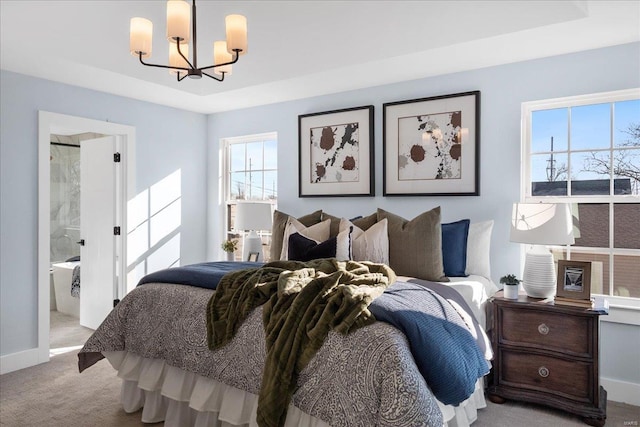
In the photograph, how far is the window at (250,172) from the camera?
16.4ft

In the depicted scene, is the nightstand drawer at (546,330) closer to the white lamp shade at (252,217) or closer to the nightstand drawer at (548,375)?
the nightstand drawer at (548,375)

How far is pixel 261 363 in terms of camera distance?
Answer: 2215 mm

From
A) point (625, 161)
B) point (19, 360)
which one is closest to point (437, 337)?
point (625, 161)

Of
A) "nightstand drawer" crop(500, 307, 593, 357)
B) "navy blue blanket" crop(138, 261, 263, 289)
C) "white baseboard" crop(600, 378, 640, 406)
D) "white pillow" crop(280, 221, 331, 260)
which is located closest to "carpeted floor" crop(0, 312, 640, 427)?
"white baseboard" crop(600, 378, 640, 406)

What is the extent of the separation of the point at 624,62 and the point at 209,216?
14.0ft

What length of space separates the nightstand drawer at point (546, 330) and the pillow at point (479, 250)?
0.48 m

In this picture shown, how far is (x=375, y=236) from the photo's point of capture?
3.32m

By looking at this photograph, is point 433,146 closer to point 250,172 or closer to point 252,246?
point 252,246

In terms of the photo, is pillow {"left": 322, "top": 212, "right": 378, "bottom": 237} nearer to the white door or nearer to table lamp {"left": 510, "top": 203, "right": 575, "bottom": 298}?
table lamp {"left": 510, "top": 203, "right": 575, "bottom": 298}

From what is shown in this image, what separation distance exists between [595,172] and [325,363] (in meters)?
2.54

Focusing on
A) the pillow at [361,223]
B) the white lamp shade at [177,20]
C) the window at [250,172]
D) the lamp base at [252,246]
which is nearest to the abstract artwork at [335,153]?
the window at [250,172]

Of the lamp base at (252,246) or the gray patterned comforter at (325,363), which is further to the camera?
the lamp base at (252,246)

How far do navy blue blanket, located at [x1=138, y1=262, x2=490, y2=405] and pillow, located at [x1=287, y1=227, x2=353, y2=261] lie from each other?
79cm

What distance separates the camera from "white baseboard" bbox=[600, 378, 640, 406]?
2995 millimetres
